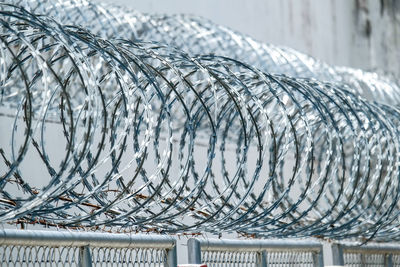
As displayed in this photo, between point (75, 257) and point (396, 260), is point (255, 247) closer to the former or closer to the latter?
point (75, 257)

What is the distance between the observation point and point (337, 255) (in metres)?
9.16

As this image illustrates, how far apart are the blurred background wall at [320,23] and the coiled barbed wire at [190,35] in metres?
1.10

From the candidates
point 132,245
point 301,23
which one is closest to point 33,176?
point 132,245

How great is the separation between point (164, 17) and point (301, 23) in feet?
21.7

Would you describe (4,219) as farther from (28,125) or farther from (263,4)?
(263,4)

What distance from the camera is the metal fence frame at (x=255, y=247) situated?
23.8 ft

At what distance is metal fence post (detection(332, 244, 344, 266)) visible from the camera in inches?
359

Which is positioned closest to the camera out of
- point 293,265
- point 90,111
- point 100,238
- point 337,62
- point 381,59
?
point 90,111

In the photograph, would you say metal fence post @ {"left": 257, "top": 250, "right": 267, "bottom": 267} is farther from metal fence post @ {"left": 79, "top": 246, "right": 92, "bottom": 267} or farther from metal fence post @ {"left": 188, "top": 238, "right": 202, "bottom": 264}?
metal fence post @ {"left": 79, "top": 246, "right": 92, "bottom": 267}

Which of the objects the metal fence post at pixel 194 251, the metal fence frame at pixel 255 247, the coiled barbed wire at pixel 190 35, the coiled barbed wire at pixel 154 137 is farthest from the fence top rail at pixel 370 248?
the metal fence post at pixel 194 251

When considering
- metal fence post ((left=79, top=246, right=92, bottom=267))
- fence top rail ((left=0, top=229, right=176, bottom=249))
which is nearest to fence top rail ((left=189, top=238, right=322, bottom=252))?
fence top rail ((left=0, top=229, right=176, bottom=249))

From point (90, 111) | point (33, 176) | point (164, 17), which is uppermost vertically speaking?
point (164, 17)

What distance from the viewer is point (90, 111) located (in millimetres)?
5105

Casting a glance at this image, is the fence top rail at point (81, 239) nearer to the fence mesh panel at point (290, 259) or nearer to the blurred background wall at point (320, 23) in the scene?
the fence mesh panel at point (290, 259)
